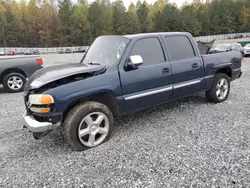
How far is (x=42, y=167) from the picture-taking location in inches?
120

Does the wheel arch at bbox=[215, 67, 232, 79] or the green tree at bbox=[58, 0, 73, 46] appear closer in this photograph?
the wheel arch at bbox=[215, 67, 232, 79]

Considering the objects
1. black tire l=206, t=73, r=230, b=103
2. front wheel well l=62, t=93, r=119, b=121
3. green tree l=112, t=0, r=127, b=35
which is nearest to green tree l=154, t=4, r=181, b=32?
green tree l=112, t=0, r=127, b=35

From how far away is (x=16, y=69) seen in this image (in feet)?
25.6

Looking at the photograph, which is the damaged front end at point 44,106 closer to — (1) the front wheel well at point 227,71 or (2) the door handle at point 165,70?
(2) the door handle at point 165,70

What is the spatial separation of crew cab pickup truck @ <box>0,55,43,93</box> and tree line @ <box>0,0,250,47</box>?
2577 inches

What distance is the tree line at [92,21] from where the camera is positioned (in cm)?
6994

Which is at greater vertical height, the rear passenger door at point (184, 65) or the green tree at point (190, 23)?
the green tree at point (190, 23)

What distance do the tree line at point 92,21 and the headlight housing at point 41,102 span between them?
7058 centimetres

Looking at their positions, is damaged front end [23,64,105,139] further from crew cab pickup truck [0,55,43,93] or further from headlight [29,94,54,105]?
crew cab pickup truck [0,55,43,93]

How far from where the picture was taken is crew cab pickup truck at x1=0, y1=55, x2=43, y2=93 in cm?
763

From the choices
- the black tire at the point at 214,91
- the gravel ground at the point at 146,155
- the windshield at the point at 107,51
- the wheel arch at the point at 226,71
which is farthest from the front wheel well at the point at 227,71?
the windshield at the point at 107,51

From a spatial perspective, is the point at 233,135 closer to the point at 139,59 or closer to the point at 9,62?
Answer: the point at 139,59

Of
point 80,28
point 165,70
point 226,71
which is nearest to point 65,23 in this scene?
point 80,28

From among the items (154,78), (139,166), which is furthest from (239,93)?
(139,166)
